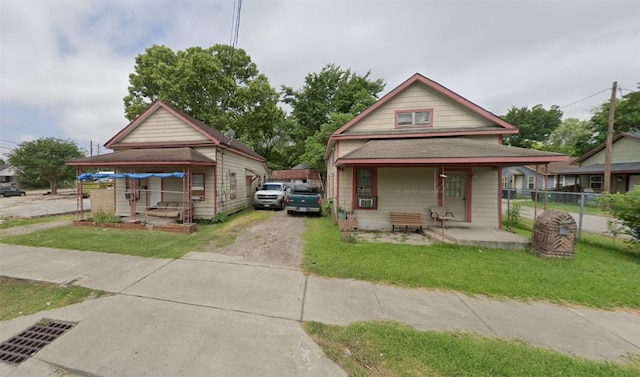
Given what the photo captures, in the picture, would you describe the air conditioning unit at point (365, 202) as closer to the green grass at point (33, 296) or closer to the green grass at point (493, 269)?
the green grass at point (493, 269)

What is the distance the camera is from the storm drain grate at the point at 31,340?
2453 millimetres

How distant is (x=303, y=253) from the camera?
19.5ft

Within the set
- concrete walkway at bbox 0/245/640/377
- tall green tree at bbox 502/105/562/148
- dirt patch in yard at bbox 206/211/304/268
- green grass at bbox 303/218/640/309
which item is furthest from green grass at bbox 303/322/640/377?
tall green tree at bbox 502/105/562/148

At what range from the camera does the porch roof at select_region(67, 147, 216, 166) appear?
28.0 ft

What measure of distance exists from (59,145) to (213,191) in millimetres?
30502

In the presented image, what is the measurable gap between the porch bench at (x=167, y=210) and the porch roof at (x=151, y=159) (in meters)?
1.98

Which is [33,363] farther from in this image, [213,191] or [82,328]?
[213,191]

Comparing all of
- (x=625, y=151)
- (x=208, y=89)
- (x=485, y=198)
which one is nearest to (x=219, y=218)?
(x=485, y=198)

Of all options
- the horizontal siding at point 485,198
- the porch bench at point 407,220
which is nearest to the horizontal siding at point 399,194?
the porch bench at point 407,220

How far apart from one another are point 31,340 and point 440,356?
4.85 meters

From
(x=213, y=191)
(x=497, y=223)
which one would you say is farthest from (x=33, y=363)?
(x=497, y=223)

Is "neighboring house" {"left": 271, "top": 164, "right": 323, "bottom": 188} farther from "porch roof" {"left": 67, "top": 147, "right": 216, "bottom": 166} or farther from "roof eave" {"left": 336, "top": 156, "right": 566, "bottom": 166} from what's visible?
"roof eave" {"left": 336, "top": 156, "right": 566, "bottom": 166}

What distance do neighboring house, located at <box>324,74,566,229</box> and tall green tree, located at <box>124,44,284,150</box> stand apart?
15395mm

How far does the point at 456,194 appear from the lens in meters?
8.65
